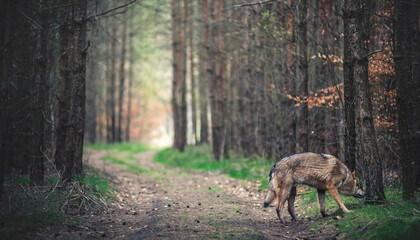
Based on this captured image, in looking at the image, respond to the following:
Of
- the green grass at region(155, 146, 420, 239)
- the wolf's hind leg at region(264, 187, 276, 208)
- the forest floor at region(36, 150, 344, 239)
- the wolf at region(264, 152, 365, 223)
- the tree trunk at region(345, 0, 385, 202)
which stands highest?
the tree trunk at region(345, 0, 385, 202)

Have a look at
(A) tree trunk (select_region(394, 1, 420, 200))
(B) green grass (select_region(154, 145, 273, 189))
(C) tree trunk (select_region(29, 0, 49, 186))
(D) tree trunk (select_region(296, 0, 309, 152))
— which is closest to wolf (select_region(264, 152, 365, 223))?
(A) tree trunk (select_region(394, 1, 420, 200))

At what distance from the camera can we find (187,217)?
7.95 m

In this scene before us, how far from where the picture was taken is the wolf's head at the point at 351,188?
7488 mm

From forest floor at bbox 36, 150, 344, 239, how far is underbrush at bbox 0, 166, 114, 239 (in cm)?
28

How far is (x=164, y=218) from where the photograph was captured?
7.82 m

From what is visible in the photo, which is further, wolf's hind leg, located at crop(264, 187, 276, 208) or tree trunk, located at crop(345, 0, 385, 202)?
wolf's hind leg, located at crop(264, 187, 276, 208)

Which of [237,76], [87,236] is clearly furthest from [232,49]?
[87,236]

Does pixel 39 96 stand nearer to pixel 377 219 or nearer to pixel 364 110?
pixel 364 110

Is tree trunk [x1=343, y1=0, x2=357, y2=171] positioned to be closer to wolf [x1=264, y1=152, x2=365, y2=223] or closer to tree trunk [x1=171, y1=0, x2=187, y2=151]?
wolf [x1=264, y1=152, x2=365, y2=223]

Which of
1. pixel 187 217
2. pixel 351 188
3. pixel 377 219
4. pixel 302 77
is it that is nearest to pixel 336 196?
pixel 351 188

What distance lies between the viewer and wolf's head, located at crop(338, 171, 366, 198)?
295 inches

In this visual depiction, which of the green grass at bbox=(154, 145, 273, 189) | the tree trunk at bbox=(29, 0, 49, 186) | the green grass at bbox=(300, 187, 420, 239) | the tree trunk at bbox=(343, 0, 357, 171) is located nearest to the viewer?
the green grass at bbox=(300, 187, 420, 239)

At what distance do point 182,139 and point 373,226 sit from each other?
20.2m

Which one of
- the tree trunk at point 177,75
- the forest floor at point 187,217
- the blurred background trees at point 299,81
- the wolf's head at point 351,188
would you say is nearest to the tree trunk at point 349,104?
the blurred background trees at point 299,81
